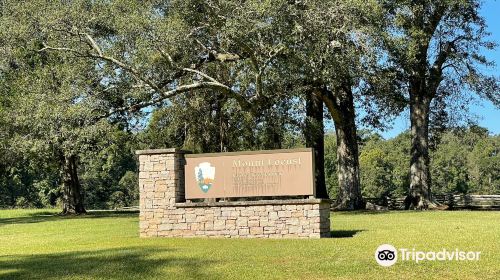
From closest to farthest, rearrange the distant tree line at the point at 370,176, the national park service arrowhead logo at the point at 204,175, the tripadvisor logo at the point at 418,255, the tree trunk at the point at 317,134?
the tripadvisor logo at the point at 418,255 < the national park service arrowhead logo at the point at 204,175 < the tree trunk at the point at 317,134 < the distant tree line at the point at 370,176

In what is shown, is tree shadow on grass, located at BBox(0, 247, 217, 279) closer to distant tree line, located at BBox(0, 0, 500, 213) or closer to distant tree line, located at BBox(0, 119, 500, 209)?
distant tree line, located at BBox(0, 0, 500, 213)

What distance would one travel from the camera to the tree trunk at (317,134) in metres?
27.8

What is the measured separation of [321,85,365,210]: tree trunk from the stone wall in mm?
15205

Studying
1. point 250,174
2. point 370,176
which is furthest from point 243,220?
point 370,176

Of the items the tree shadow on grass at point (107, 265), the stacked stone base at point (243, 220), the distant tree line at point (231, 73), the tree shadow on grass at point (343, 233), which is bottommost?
the tree shadow on grass at point (107, 265)

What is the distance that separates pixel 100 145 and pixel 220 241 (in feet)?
48.3

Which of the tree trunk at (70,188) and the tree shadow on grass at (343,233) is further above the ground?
the tree trunk at (70,188)

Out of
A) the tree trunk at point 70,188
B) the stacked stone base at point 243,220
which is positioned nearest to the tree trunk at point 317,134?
A: the stacked stone base at point 243,220

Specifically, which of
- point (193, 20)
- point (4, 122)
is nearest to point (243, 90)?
point (193, 20)

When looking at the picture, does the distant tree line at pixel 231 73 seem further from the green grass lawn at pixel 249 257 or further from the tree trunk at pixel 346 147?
the green grass lawn at pixel 249 257

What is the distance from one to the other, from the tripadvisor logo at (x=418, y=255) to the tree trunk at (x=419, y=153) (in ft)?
63.1

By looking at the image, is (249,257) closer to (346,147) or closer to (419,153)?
(346,147)

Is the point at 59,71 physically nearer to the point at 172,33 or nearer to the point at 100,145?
the point at 100,145

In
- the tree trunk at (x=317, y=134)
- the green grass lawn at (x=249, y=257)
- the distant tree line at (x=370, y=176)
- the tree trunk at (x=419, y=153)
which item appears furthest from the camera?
the distant tree line at (x=370, y=176)
